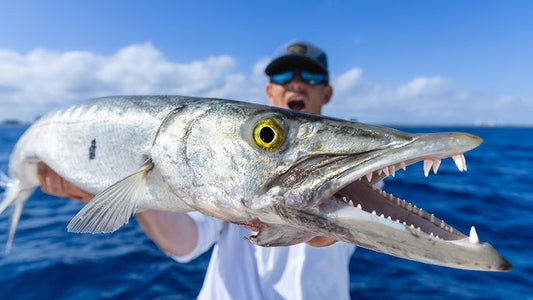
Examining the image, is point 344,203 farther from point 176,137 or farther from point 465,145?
point 176,137

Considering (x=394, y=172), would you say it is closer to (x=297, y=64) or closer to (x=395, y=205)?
(x=395, y=205)

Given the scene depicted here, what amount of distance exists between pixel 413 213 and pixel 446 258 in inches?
10.0

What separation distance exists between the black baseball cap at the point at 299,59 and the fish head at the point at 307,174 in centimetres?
299

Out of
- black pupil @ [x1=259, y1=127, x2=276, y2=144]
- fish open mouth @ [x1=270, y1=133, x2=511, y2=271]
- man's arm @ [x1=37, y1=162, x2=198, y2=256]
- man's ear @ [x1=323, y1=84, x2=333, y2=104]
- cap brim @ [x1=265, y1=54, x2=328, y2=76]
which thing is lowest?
man's arm @ [x1=37, y1=162, x2=198, y2=256]

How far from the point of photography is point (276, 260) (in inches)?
141

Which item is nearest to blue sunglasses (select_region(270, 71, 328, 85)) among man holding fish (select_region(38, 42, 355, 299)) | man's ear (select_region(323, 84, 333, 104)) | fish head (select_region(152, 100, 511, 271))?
man's ear (select_region(323, 84, 333, 104))

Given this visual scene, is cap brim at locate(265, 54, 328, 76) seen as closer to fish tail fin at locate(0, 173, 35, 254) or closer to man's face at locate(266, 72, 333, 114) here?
man's face at locate(266, 72, 333, 114)

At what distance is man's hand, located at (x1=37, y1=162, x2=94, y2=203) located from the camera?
10.9 feet

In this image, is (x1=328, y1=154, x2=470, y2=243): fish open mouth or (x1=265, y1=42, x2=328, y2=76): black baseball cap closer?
(x1=328, y1=154, x2=470, y2=243): fish open mouth

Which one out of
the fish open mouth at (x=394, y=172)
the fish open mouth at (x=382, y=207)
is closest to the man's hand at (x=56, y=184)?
the fish open mouth at (x=382, y=207)

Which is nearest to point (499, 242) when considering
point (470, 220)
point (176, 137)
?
point (470, 220)

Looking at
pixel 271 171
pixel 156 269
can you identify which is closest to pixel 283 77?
pixel 271 171

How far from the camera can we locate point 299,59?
4.95m

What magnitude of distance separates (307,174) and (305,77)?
3.46m
